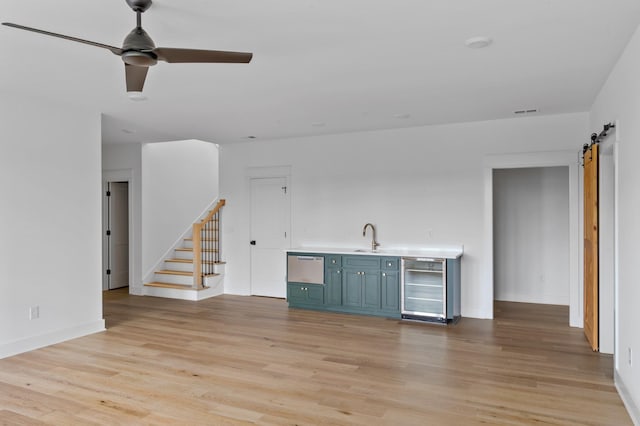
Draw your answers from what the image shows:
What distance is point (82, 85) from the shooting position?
14.4ft

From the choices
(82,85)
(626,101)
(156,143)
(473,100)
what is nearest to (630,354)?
(626,101)

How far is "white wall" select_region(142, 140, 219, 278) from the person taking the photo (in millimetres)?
8109

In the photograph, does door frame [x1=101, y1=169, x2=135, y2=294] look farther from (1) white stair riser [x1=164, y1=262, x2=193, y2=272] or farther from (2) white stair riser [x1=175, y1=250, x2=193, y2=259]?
(2) white stair riser [x1=175, y1=250, x2=193, y2=259]

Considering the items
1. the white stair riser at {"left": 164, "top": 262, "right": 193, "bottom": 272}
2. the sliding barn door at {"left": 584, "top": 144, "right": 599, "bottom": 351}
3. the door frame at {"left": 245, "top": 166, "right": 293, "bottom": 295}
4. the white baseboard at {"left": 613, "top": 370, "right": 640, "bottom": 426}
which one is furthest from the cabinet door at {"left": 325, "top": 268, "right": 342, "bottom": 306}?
the white baseboard at {"left": 613, "top": 370, "right": 640, "bottom": 426}

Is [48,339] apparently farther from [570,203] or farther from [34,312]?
[570,203]

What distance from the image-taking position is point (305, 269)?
6754mm

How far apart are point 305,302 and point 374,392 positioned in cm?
320

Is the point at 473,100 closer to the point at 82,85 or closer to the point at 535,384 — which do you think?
the point at 535,384

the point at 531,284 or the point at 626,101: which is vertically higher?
the point at 626,101

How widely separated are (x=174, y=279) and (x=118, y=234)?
173 cm

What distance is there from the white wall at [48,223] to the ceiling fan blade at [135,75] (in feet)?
7.16

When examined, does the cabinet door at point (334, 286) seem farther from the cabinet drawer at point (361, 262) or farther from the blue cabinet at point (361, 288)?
the cabinet drawer at point (361, 262)

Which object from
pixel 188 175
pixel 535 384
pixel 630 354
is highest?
pixel 188 175

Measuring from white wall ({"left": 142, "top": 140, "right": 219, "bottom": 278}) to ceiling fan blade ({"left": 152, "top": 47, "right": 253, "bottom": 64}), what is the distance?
18.4ft
